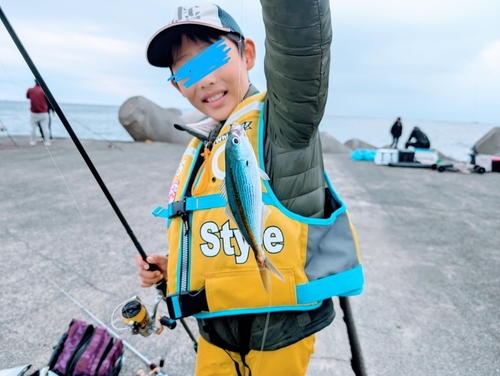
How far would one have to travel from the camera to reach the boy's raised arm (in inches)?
44.9

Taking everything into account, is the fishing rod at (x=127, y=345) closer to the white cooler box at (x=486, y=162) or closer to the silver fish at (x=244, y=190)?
the silver fish at (x=244, y=190)

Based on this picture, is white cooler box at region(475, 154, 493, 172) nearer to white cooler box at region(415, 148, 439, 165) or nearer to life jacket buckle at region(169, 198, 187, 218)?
white cooler box at region(415, 148, 439, 165)

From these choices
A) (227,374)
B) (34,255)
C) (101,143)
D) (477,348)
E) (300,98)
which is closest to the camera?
(300,98)

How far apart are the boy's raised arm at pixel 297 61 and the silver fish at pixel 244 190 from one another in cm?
32

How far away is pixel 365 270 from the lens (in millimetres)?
3600

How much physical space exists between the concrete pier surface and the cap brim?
116cm

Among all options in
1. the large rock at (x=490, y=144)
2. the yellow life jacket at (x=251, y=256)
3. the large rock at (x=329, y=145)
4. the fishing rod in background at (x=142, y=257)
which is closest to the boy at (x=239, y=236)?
the yellow life jacket at (x=251, y=256)

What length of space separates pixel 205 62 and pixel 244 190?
0.76 m

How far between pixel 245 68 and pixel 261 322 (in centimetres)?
123

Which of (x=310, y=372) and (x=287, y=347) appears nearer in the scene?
(x=287, y=347)

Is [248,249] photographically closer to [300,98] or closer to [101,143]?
[300,98]

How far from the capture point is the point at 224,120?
5.59ft

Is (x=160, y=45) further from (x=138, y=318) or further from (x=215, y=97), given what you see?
(x=138, y=318)

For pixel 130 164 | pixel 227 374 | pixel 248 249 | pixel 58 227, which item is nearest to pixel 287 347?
pixel 227 374
